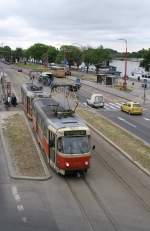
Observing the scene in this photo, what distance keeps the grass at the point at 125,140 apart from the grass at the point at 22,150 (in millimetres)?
5780

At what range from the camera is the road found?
56.4 ft

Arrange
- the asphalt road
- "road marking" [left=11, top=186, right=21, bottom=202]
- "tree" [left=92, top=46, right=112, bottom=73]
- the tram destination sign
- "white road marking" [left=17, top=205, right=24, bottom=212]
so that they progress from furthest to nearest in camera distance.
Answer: "tree" [left=92, top=46, right=112, bottom=73] < the asphalt road < the tram destination sign < "road marking" [left=11, top=186, right=21, bottom=202] < "white road marking" [left=17, top=205, right=24, bottom=212]

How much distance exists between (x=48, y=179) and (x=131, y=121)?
24.0m

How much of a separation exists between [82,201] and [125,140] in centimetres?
1383

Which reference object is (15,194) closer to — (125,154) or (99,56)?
(125,154)

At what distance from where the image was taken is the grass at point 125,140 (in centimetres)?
2768

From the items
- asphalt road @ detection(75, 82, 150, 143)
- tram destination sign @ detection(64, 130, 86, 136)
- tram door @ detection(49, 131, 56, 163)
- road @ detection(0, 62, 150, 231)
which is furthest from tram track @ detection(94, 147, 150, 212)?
asphalt road @ detection(75, 82, 150, 143)

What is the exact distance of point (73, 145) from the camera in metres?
22.9

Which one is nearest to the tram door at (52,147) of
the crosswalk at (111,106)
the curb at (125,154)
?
the curb at (125,154)

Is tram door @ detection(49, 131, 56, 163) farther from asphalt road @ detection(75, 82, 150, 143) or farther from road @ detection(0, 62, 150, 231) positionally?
asphalt road @ detection(75, 82, 150, 143)

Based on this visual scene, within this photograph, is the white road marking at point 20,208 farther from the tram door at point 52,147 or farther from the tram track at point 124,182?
the tram door at point 52,147

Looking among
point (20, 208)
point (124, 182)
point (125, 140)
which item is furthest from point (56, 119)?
point (125, 140)

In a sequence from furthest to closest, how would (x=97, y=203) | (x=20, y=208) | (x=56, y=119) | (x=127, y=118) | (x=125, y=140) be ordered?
1. (x=127, y=118)
2. (x=125, y=140)
3. (x=56, y=119)
4. (x=97, y=203)
5. (x=20, y=208)

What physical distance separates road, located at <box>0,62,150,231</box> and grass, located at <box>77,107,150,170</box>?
1.99 m
